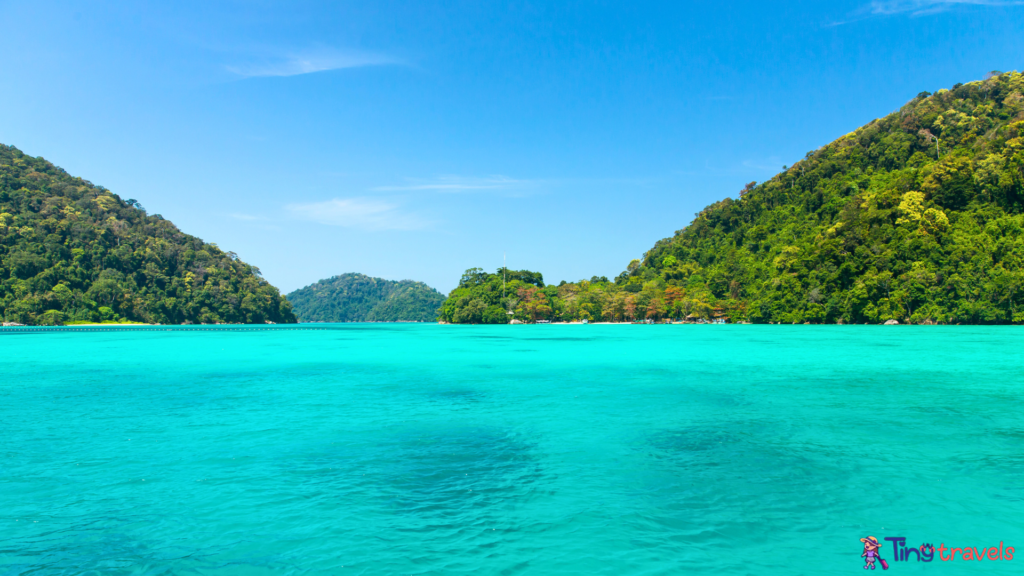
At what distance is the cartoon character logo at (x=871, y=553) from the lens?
690 cm

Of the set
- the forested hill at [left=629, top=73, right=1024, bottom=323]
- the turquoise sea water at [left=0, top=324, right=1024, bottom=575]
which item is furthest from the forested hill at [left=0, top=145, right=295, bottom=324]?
the forested hill at [left=629, top=73, right=1024, bottom=323]

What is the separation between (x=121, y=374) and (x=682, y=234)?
19030cm

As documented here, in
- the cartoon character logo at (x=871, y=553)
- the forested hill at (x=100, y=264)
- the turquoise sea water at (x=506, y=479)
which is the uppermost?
the forested hill at (x=100, y=264)

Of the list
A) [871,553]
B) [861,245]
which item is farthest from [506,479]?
[861,245]

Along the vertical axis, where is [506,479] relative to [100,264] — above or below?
below

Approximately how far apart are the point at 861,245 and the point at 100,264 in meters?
169

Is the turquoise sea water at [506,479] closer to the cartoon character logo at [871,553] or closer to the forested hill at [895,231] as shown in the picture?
the cartoon character logo at [871,553]

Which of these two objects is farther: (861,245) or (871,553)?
(861,245)

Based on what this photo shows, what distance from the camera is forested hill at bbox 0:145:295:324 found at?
118 m

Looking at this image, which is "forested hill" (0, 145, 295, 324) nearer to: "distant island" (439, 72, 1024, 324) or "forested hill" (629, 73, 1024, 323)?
"distant island" (439, 72, 1024, 324)

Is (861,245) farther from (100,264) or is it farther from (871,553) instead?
(100,264)

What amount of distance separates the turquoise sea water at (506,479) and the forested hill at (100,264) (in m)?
123

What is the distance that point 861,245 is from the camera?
4188 inches

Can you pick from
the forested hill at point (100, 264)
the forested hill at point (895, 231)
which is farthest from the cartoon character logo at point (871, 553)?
the forested hill at point (100, 264)
